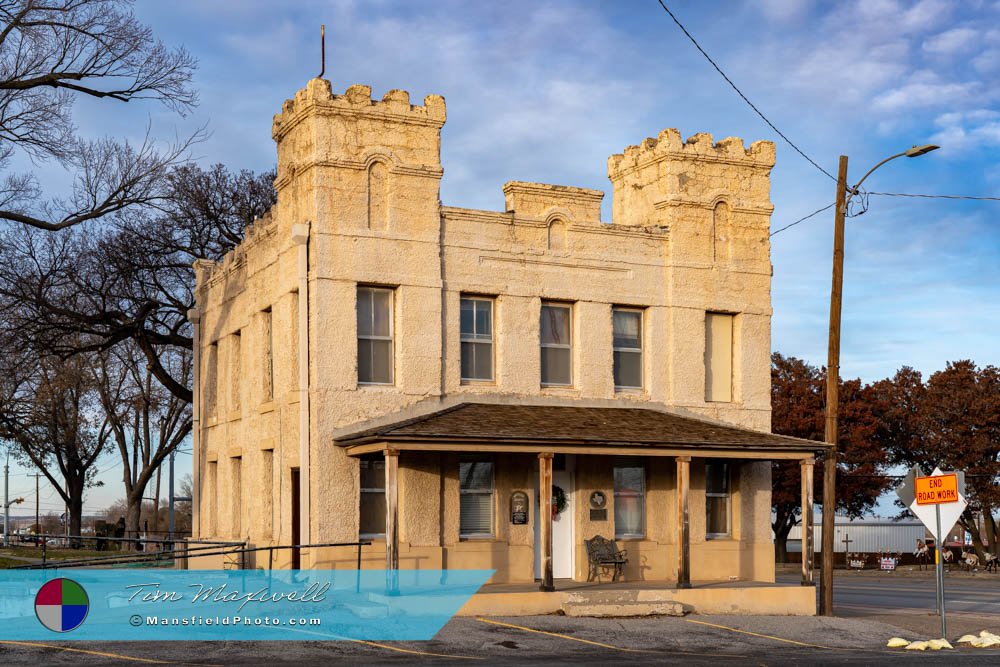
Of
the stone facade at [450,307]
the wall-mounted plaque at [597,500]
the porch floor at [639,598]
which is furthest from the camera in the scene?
the wall-mounted plaque at [597,500]

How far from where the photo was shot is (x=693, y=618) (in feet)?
68.3

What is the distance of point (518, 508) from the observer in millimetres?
22531

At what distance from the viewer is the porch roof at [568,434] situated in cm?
1989

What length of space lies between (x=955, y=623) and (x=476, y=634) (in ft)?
32.7

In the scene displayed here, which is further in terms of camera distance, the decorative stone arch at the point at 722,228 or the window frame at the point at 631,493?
the decorative stone arch at the point at 722,228

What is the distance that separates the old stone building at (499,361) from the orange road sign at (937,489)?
148 inches

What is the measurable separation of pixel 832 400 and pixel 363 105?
10055 millimetres

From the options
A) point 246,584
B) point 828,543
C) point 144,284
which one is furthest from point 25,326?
point 828,543

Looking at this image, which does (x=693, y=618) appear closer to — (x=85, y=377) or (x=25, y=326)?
(x=25, y=326)

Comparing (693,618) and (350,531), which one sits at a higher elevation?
(350,531)

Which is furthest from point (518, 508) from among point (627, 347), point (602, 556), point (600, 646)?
point (600, 646)

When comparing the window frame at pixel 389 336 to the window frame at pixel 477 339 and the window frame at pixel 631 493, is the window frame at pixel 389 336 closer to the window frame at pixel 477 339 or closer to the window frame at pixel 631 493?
the window frame at pixel 477 339

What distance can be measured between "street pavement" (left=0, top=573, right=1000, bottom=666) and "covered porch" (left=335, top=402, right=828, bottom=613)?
4.77 ft

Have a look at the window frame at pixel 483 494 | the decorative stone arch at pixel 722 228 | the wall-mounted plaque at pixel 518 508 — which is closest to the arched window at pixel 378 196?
the window frame at pixel 483 494
